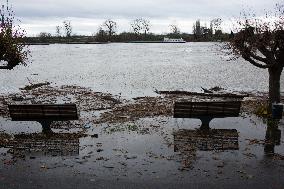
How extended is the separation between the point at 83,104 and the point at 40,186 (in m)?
13.2

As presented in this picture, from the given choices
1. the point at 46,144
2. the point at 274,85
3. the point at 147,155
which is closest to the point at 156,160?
the point at 147,155

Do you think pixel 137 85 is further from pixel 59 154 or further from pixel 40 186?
pixel 40 186

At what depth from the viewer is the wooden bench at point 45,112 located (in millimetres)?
14039

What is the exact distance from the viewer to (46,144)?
12844 millimetres

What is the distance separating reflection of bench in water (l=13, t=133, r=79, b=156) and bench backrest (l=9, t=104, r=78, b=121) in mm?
611

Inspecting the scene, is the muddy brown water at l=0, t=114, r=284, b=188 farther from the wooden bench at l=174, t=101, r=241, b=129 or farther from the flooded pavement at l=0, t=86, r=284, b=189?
the wooden bench at l=174, t=101, r=241, b=129

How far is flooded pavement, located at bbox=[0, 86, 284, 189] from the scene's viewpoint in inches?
378

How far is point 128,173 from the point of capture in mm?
10117

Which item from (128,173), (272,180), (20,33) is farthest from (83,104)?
(272,180)

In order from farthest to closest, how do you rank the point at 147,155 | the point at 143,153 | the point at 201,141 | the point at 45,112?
the point at 45,112, the point at 201,141, the point at 143,153, the point at 147,155

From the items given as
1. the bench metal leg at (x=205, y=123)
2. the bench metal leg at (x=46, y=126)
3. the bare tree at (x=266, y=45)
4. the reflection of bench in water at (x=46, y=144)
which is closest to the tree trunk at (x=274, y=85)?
the bare tree at (x=266, y=45)

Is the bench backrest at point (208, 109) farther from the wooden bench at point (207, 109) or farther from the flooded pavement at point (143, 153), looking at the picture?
the flooded pavement at point (143, 153)

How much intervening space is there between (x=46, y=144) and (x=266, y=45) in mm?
9801

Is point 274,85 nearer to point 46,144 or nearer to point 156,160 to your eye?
point 156,160
